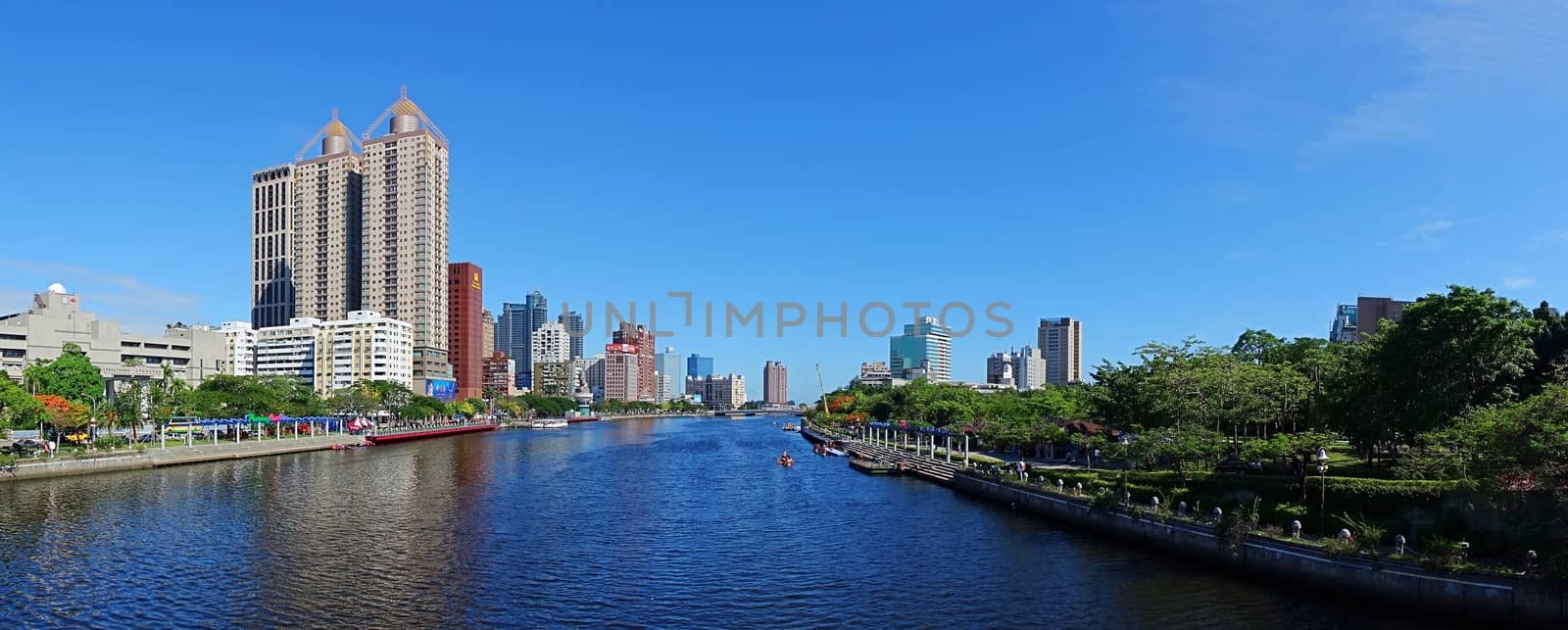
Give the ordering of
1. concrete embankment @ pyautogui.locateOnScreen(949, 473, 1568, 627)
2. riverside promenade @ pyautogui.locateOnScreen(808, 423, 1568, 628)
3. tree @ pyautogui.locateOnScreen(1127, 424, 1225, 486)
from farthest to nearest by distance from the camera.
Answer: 1. tree @ pyautogui.locateOnScreen(1127, 424, 1225, 486)
2. riverside promenade @ pyautogui.locateOnScreen(808, 423, 1568, 628)
3. concrete embankment @ pyautogui.locateOnScreen(949, 473, 1568, 627)

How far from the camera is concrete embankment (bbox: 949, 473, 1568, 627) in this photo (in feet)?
98.4

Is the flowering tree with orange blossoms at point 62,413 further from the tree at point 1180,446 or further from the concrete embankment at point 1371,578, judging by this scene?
the tree at point 1180,446

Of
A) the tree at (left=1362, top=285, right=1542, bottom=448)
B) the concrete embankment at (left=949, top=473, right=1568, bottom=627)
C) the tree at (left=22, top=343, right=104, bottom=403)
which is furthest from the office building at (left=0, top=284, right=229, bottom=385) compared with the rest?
the tree at (left=1362, top=285, right=1542, bottom=448)

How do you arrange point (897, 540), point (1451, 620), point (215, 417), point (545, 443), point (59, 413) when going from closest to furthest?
1. point (1451, 620)
2. point (897, 540)
3. point (59, 413)
4. point (215, 417)
5. point (545, 443)

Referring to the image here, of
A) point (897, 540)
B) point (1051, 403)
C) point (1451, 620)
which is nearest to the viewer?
point (1451, 620)

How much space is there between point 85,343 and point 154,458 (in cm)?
7203

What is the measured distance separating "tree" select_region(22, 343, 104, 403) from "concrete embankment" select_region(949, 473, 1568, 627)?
123432mm

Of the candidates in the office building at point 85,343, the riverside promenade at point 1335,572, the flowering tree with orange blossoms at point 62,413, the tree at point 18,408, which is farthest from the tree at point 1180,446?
the office building at point 85,343

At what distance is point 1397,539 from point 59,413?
116 metres

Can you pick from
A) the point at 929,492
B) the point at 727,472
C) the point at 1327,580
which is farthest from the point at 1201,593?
the point at 727,472

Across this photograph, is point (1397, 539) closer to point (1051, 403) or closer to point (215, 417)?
point (1051, 403)

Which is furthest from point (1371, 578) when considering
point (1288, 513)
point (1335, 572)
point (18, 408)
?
point (18, 408)

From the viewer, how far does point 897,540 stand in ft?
171

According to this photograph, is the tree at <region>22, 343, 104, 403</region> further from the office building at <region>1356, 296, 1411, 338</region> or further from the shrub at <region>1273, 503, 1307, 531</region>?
the office building at <region>1356, 296, 1411, 338</region>
